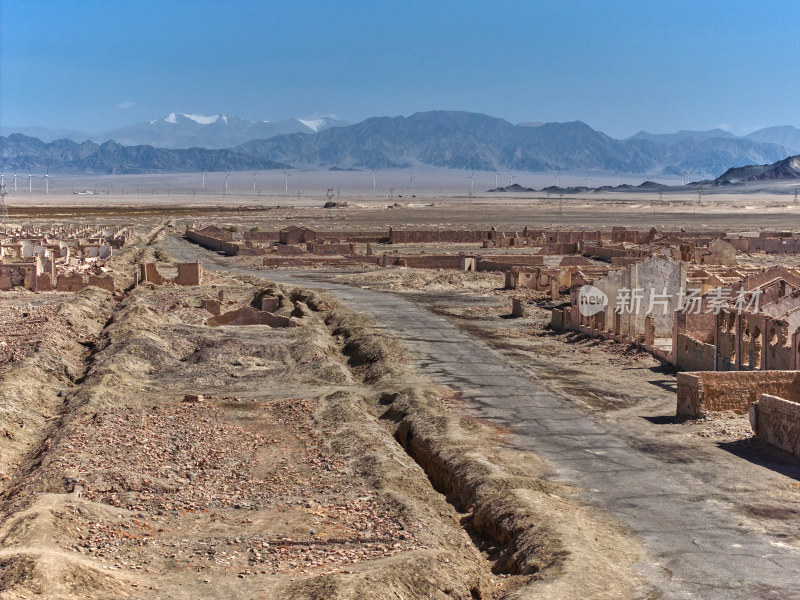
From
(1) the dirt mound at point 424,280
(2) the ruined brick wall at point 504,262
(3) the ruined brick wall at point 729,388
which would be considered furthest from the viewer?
(2) the ruined brick wall at point 504,262

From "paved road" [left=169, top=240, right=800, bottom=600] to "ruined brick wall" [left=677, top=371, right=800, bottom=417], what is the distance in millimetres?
1712

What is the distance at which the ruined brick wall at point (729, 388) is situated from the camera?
790 inches

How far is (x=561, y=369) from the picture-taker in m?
26.9

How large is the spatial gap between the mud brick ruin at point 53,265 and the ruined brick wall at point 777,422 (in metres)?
30.1

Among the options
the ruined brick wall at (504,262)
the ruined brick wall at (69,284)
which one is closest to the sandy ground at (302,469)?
the ruined brick wall at (69,284)

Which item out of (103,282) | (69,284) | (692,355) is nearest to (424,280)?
(103,282)

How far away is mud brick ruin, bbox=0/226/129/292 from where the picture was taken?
41.9 metres

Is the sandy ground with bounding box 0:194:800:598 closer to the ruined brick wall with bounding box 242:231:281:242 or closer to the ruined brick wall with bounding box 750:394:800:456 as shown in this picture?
the ruined brick wall with bounding box 750:394:800:456

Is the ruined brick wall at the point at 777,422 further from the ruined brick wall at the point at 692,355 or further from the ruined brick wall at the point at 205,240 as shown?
the ruined brick wall at the point at 205,240

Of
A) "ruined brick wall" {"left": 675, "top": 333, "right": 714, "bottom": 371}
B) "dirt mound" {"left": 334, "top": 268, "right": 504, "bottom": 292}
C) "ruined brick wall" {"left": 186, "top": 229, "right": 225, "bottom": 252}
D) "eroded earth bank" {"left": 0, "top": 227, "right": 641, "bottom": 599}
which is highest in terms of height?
"ruined brick wall" {"left": 675, "top": 333, "right": 714, "bottom": 371}

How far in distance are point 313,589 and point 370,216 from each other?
398 feet

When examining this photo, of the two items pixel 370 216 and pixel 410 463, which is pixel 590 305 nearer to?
pixel 410 463

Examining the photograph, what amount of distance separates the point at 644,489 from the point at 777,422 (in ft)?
11.1

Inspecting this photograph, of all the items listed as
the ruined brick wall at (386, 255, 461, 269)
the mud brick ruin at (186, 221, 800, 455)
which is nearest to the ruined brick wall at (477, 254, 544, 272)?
the mud brick ruin at (186, 221, 800, 455)
